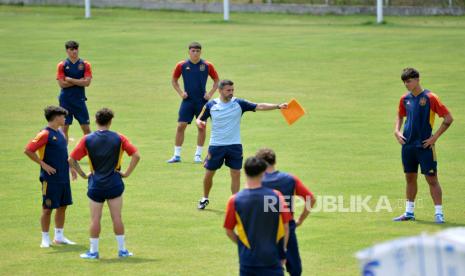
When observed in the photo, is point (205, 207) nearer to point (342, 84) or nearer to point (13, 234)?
point (13, 234)

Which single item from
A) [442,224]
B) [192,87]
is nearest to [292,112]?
[442,224]

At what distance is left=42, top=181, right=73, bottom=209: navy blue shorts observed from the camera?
40.8ft

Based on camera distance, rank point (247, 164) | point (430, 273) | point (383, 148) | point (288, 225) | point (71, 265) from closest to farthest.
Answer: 1. point (430, 273)
2. point (247, 164)
3. point (288, 225)
4. point (71, 265)
5. point (383, 148)

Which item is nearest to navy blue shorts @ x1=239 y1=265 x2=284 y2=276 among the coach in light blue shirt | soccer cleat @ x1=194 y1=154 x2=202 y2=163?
the coach in light blue shirt

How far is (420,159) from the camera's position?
13734 millimetres

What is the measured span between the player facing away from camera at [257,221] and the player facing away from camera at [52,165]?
4528mm

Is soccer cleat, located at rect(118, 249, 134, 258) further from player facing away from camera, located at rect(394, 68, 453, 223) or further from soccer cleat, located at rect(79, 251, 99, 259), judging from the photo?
player facing away from camera, located at rect(394, 68, 453, 223)

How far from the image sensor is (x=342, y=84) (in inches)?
1164

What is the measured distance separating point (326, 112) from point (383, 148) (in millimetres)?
4910

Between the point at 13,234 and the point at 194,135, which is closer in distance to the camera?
the point at 13,234

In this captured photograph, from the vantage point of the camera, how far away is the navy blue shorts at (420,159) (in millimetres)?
13633

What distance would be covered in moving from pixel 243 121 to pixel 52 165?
1189 centimetres

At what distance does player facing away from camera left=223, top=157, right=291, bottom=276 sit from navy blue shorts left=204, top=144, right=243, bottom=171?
587 cm

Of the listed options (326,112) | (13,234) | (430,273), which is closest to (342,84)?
(326,112)
